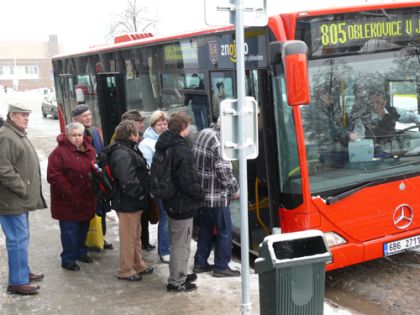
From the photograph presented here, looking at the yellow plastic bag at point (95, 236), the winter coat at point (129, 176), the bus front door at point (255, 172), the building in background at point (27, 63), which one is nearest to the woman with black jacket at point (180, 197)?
the winter coat at point (129, 176)

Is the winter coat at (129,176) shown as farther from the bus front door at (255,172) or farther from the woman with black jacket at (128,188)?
the bus front door at (255,172)

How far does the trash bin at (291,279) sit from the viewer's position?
11.7ft

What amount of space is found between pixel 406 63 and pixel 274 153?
5.19 feet

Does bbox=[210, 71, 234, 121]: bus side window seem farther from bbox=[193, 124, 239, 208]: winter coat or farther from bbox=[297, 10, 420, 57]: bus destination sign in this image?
bbox=[297, 10, 420, 57]: bus destination sign

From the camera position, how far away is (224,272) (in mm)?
5715

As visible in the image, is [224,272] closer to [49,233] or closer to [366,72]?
[366,72]

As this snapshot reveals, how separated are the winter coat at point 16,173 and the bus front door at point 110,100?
471 centimetres

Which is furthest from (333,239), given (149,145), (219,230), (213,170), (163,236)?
(149,145)

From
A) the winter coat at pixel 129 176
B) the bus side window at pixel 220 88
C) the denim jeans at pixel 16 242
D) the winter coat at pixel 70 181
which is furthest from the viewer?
the bus side window at pixel 220 88

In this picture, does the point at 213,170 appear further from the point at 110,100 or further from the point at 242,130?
the point at 110,100

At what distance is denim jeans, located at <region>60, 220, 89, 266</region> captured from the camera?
5887 mm

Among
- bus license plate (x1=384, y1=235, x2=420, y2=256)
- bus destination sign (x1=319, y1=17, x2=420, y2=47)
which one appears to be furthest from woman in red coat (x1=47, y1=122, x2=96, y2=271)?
bus license plate (x1=384, y1=235, x2=420, y2=256)

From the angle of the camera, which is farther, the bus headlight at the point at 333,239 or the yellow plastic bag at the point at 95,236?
the yellow plastic bag at the point at 95,236

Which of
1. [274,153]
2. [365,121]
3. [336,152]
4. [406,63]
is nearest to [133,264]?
[274,153]
